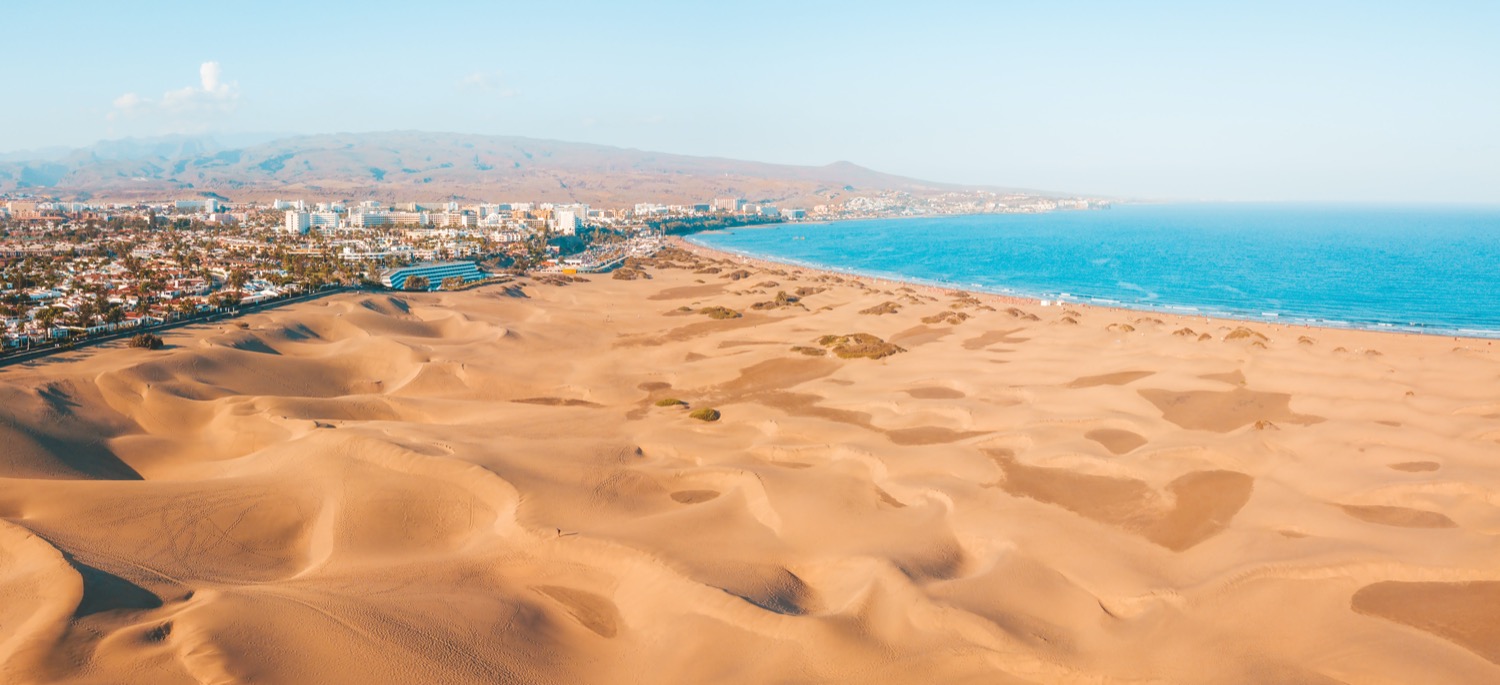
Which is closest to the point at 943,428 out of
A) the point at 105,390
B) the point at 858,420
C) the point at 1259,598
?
the point at 858,420

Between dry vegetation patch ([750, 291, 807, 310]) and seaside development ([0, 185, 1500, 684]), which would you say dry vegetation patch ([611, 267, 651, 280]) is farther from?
seaside development ([0, 185, 1500, 684])

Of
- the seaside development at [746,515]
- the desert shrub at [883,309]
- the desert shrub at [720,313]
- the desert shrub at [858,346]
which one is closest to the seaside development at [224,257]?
the seaside development at [746,515]

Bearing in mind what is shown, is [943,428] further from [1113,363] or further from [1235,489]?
[1113,363]

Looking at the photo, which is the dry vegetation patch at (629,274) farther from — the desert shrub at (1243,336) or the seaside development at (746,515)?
the desert shrub at (1243,336)

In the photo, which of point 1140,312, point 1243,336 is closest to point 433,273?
point 1140,312

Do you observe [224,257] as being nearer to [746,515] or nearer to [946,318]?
[946,318]

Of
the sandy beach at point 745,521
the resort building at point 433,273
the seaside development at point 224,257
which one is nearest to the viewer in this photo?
the sandy beach at point 745,521

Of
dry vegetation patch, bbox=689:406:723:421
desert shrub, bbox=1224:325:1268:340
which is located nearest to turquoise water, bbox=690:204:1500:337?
desert shrub, bbox=1224:325:1268:340
